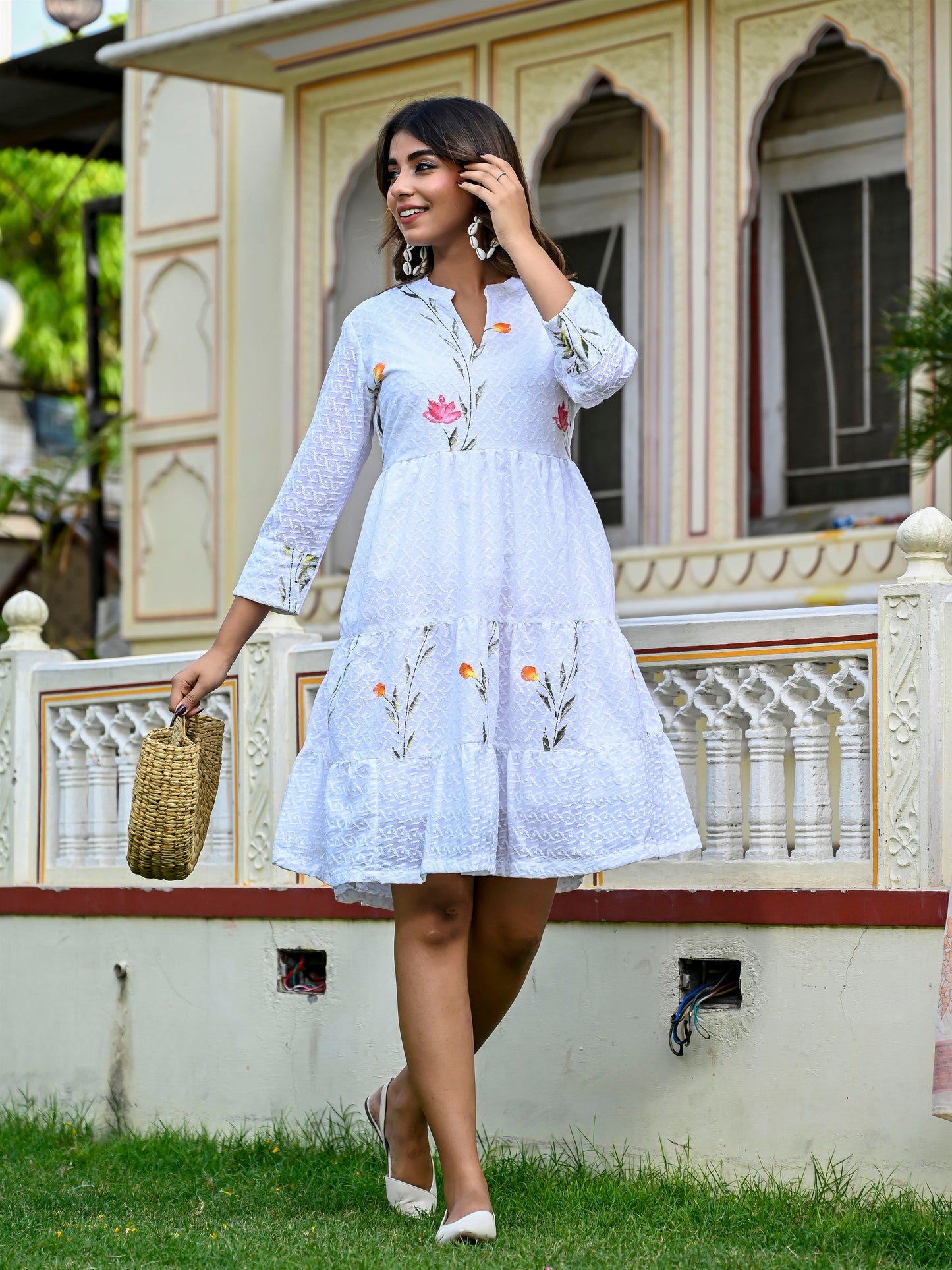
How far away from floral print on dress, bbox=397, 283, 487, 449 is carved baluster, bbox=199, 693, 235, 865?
7.63ft

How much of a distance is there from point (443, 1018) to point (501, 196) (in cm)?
155

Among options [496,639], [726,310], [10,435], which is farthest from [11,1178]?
[10,435]

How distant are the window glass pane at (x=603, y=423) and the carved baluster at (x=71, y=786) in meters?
2.76

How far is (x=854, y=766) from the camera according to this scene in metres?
4.35

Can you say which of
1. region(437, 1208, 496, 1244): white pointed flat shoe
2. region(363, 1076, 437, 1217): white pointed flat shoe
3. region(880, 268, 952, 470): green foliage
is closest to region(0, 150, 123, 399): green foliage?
region(880, 268, 952, 470): green foliage

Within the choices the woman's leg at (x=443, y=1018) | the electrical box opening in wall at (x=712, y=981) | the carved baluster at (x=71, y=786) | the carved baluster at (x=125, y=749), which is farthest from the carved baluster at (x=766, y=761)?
the carved baluster at (x=71, y=786)

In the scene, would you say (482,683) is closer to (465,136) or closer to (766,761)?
(465,136)

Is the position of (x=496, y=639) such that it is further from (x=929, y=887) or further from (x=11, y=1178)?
(x=11, y=1178)

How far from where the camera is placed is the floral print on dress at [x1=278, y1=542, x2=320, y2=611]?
3.74m

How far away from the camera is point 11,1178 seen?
4680 mm

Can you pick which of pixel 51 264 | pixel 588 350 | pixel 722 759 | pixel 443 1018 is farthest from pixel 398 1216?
pixel 51 264

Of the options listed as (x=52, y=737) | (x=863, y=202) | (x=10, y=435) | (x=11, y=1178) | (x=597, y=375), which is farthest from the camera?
(x=10, y=435)

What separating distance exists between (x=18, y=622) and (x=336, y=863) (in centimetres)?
320

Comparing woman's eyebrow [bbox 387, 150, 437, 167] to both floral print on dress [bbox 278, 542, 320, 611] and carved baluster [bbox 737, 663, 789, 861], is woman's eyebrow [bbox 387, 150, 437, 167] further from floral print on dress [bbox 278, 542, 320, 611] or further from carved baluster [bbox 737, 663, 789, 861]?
carved baluster [bbox 737, 663, 789, 861]
